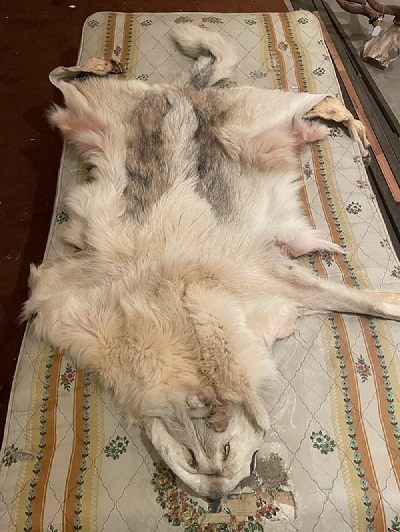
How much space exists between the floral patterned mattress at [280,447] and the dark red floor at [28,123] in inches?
13.2

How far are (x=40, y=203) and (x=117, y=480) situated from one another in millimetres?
1412

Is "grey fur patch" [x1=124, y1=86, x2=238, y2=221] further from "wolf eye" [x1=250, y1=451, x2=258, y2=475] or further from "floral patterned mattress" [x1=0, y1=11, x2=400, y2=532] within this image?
"wolf eye" [x1=250, y1=451, x2=258, y2=475]

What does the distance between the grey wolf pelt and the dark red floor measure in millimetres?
364

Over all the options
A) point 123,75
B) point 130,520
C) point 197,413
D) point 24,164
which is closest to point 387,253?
point 197,413

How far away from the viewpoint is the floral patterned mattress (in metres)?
1.51

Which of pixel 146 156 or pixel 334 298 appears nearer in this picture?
pixel 334 298

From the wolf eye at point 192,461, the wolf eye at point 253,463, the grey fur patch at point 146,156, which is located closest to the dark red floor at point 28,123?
the grey fur patch at point 146,156

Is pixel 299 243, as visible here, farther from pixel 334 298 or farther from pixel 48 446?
pixel 48 446

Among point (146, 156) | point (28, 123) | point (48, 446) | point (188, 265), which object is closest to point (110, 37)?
point (28, 123)

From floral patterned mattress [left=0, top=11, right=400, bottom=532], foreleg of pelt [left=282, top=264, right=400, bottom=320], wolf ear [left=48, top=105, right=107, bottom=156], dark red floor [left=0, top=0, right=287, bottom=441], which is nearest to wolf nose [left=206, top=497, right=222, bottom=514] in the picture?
floral patterned mattress [left=0, top=11, right=400, bottom=532]

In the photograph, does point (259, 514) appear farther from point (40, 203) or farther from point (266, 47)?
point (266, 47)

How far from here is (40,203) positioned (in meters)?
2.47

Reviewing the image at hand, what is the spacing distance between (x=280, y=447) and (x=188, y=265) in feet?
2.13

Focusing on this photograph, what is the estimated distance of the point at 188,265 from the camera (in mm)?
1753
